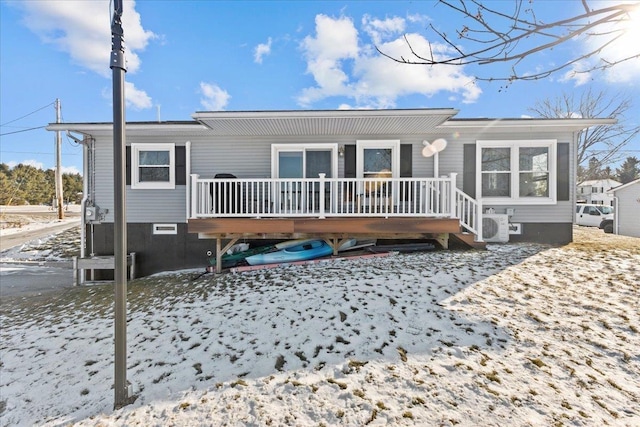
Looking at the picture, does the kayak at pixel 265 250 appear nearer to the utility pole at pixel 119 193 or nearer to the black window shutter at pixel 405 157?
the black window shutter at pixel 405 157

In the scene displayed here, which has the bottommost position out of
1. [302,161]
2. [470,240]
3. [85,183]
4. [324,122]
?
[470,240]

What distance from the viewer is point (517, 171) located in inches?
292

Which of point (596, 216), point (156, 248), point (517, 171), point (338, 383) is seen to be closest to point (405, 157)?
point (517, 171)

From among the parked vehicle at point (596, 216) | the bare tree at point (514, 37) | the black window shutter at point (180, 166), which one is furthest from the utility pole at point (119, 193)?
the parked vehicle at point (596, 216)

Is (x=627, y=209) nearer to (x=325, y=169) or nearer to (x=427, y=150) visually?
(x=427, y=150)

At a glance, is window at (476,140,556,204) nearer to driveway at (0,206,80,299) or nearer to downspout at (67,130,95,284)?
downspout at (67,130,95,284)

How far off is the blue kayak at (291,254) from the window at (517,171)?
437 centimetres

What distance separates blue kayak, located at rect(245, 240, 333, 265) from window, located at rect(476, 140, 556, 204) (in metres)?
4.37

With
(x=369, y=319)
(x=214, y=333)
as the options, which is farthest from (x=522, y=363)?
(x=214, y=333)

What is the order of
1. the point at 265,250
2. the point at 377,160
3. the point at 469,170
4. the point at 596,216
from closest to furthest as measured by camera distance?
the point at 265,250 → the point at 469,170 → the point at 377,160 → the point at 596,216

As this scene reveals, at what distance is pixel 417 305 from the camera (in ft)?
13.2

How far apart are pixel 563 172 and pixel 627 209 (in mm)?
12252

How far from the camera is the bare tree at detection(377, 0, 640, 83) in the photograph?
234 centimetres

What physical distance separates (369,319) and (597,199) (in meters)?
40.6
